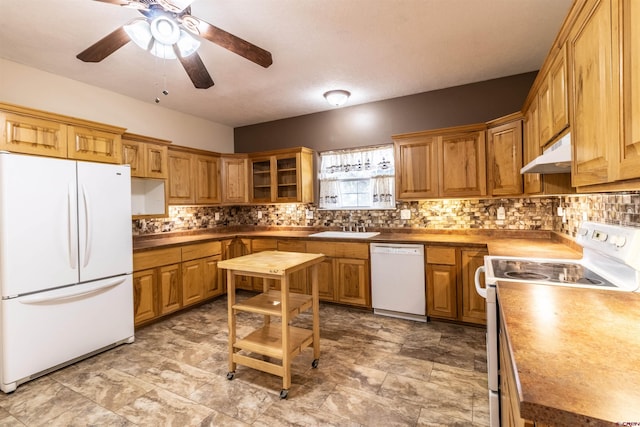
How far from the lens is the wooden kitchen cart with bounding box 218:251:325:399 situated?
207cm

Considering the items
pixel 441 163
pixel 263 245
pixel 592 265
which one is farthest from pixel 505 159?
pixel 263 245

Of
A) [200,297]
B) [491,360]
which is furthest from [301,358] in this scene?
[200,297]

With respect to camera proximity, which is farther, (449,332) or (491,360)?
(449,332)

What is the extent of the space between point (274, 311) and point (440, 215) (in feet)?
8.10

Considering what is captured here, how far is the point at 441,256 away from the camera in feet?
10.4

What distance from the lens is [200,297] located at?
3.90 m

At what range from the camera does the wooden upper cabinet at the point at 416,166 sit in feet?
11.2

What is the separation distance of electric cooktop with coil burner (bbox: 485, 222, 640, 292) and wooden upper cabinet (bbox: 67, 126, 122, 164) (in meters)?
3.30

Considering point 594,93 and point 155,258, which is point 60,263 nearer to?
point 155,258

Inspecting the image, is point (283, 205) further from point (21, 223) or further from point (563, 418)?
point (563, 418)

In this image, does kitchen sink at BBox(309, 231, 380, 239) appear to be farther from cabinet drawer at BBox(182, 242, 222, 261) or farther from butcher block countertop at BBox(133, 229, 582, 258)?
cabinet drawer at BBox(182, 242, 222, 261)

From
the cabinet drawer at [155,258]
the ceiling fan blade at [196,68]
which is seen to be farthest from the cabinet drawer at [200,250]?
the ceiling fan blade at [196,68]

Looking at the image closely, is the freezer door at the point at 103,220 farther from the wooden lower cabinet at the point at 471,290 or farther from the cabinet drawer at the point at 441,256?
the wooden lower cabinet at the point at 471,290

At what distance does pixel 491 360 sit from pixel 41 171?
3.35m
